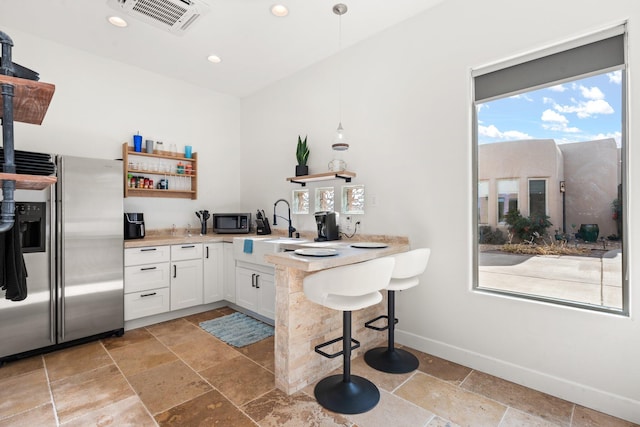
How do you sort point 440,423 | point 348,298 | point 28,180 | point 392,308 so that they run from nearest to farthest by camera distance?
point 28,180 < point 440,423 < point 348,298 < point 392,308

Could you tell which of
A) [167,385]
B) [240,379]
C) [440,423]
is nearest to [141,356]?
[167,385]

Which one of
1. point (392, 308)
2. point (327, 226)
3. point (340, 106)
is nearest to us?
point (392, 308)

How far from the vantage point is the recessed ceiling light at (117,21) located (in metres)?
2.90

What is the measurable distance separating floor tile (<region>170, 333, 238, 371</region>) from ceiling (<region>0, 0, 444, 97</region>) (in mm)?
2945

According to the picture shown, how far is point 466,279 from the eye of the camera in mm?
2553

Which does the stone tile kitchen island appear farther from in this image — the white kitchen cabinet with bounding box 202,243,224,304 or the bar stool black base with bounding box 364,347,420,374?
the white kitchen cabinet with bounding box 202,243,224,304

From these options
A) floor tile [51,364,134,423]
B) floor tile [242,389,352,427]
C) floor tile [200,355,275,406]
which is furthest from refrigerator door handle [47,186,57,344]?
floor tile [242,389,352,427]

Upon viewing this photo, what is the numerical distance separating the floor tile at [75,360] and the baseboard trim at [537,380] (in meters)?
2.64

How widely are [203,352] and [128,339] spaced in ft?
2.95

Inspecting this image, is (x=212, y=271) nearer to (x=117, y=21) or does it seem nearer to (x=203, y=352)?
(x=203, y=352)

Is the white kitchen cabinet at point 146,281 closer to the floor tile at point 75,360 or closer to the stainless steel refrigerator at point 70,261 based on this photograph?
the stainless steel refrigerator at point 70,261

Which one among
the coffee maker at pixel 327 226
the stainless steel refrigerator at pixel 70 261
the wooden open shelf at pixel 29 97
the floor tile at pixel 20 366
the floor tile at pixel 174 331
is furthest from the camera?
the coffee maker at pixel 327 226

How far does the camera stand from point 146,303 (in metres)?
3.39

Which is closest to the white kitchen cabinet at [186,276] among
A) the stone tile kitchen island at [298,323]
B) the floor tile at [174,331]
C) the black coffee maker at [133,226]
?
the floor tile at [174,331]
